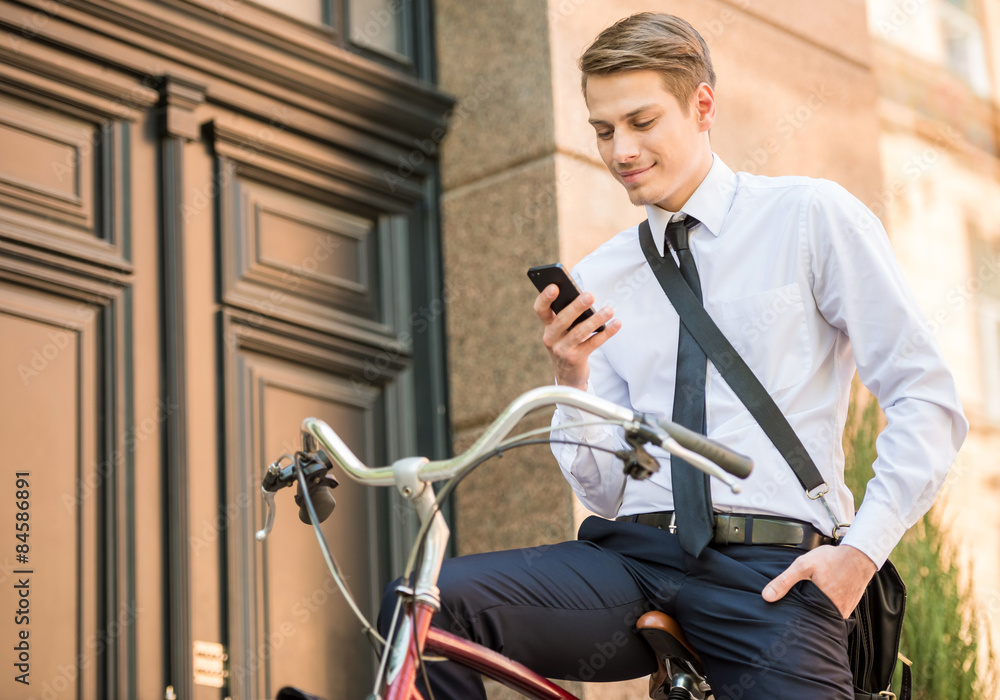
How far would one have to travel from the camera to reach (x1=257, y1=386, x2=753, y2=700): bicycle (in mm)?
2086

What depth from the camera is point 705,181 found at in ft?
10.1

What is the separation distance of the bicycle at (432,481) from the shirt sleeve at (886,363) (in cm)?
55

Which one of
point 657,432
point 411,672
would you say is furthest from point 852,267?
point 411,672

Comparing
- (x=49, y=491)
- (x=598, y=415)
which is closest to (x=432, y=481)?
(x=598, y=415)

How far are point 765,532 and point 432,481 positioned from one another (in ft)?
2.89

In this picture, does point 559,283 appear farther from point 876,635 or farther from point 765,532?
point 876,635

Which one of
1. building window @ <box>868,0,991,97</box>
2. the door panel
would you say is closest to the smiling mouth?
the door panel

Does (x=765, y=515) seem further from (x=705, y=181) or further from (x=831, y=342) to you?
(x=705, y=181)

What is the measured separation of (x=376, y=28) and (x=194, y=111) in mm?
1089

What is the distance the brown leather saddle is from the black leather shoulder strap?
1.37ft

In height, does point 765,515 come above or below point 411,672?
above

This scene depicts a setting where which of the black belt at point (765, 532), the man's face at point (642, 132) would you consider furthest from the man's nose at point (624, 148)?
the black belt at point (765, 532)

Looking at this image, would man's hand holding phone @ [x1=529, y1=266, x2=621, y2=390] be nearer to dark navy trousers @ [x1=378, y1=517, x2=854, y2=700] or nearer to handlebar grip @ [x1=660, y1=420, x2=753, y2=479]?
dark navy trousers @ [x1=378, y1=517, x2=854, y2=700]

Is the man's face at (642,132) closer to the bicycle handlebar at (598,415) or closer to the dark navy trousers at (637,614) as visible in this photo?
the dark navy trousers at (637,614)
